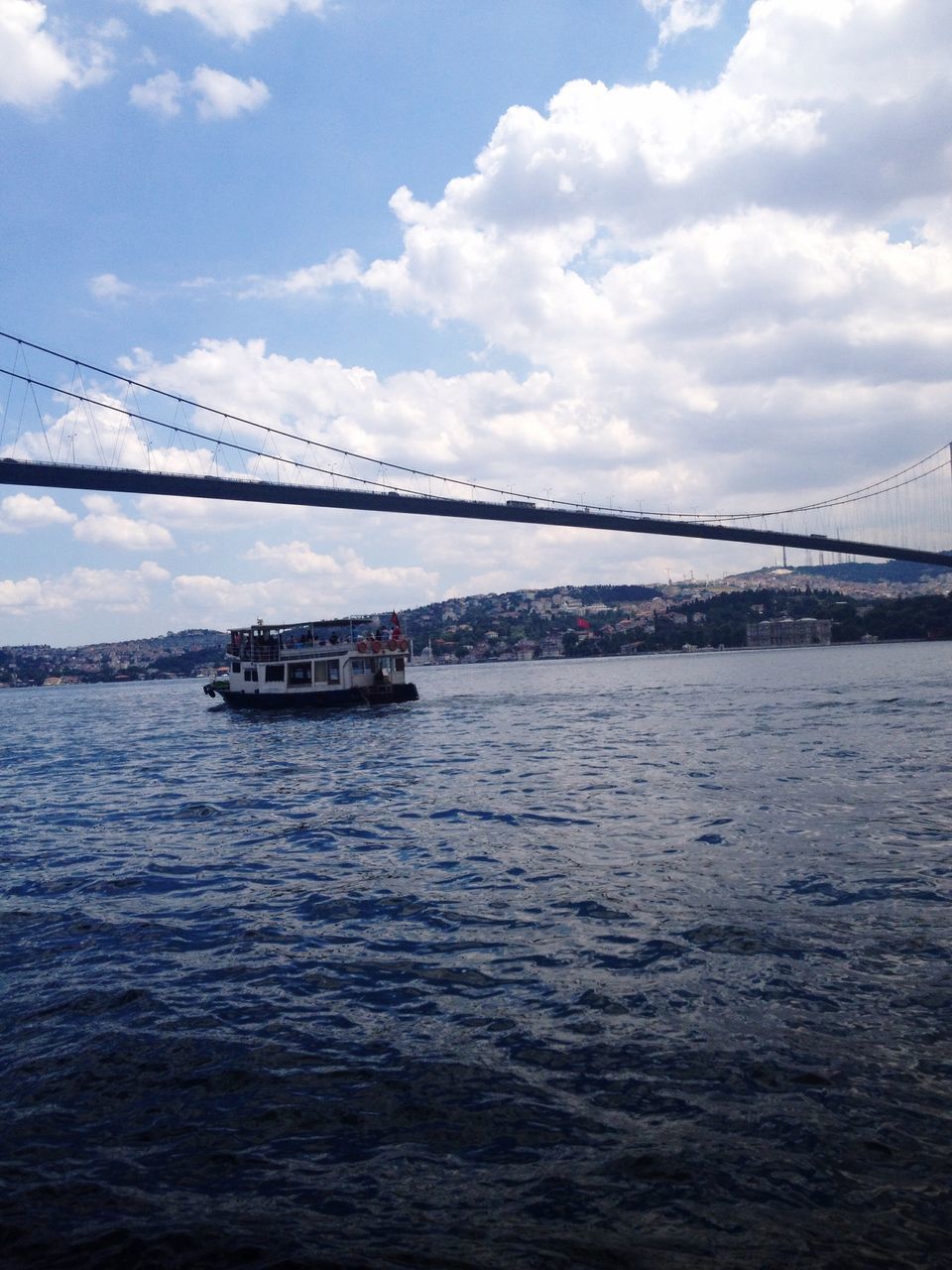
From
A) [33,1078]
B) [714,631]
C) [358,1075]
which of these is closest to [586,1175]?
[358,1075]

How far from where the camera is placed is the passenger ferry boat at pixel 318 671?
116 ft

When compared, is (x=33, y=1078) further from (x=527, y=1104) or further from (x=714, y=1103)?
(x=714, y=1103)

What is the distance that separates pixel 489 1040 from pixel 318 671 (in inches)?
1244

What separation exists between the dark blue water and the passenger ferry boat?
24.1m

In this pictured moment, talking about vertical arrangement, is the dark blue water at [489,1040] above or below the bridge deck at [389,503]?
below

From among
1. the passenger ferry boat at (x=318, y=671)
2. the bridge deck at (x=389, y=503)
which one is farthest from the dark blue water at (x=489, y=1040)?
the bridge deck at (x=389, y=503)

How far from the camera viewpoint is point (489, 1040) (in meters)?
4.54

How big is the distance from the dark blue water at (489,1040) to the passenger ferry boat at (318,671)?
24.1 meters

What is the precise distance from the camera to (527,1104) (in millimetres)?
3893

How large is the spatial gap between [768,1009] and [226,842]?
23.4 feet

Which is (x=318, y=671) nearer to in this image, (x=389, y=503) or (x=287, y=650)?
(x=287, y=650)

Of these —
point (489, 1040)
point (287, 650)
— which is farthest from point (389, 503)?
point (489, 1040)

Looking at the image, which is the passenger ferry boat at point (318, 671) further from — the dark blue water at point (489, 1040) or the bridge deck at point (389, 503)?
the dark blue water at point (489, 1040)

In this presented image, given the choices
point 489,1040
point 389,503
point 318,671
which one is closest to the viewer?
point 489,1040
